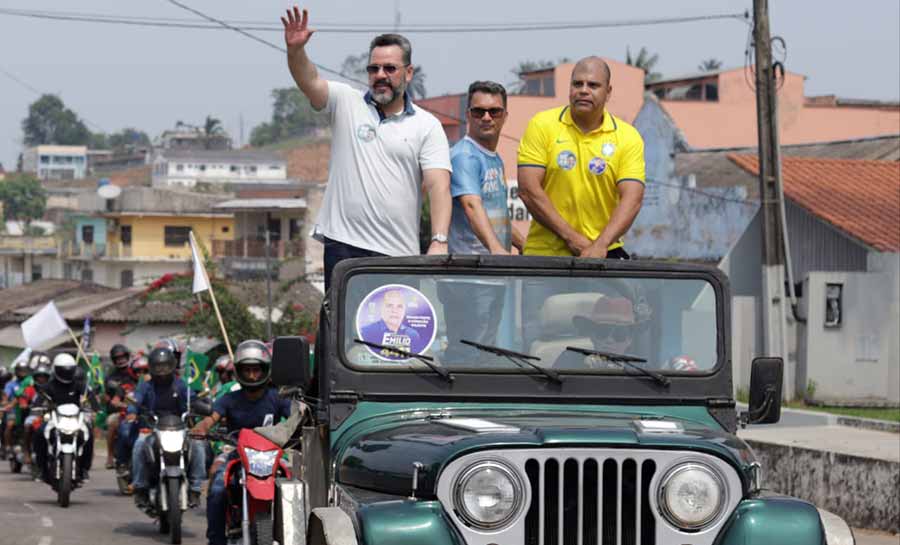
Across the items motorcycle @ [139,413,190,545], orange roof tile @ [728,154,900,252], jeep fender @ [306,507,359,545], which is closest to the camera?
jeep fender @ [306,507,359,545]

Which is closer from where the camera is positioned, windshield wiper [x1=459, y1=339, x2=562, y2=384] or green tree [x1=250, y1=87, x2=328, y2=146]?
windshield wiper [x1=459, y1=339, x2=562, y2=384]

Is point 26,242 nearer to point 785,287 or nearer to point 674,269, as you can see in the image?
point 785,287

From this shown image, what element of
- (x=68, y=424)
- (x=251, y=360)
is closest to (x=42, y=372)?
(x=68, y=424)

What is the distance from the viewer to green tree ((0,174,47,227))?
419 feet

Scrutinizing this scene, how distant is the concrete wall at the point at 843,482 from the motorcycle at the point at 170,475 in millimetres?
5079

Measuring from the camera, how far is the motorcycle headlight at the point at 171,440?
1459 centimetres

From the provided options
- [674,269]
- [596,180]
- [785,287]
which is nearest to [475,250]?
[596,180]

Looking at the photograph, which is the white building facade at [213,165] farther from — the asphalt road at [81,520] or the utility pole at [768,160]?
the asphalt road at [81,520]

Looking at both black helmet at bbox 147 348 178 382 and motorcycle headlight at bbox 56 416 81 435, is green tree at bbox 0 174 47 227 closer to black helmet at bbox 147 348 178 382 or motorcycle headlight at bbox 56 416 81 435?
motorcycle headlight at bbox 56 416 81 435

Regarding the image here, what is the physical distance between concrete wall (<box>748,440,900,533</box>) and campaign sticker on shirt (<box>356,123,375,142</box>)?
7.72 m

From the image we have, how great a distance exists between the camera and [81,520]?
15.9 metres

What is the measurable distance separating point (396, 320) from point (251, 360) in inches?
189

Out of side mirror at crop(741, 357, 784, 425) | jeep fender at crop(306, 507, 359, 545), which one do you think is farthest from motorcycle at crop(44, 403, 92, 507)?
jeep fender at crop(306, 507, 359, 545)

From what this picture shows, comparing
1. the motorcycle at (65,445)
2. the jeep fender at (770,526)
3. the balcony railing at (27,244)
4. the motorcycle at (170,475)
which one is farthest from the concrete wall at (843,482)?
the balcony railing at (27,244)
